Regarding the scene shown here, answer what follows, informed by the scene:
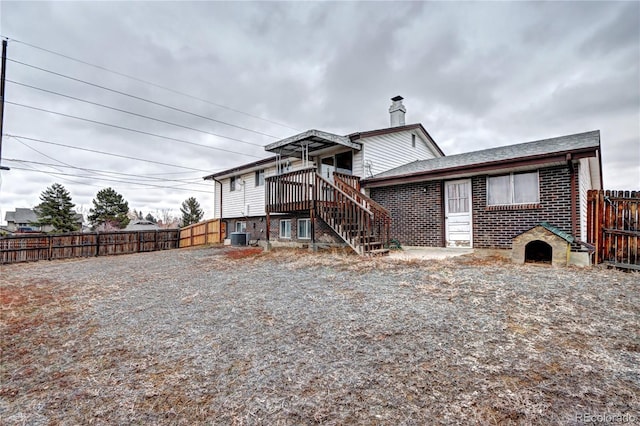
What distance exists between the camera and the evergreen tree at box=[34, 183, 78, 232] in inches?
1129

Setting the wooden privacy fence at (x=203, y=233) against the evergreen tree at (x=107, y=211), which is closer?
the wooden privacy fence at (x=203, y=233)

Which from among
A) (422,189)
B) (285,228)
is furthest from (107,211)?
(422,189)

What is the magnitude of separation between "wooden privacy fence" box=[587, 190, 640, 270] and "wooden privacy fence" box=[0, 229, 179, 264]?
19.7 metres

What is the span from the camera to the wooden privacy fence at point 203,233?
18.9m

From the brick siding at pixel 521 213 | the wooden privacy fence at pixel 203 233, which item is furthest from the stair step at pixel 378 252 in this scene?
the wooden privacy fence at pixel 203 233

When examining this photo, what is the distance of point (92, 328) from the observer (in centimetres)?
445

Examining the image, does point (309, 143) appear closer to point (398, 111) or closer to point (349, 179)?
point (349, 179)

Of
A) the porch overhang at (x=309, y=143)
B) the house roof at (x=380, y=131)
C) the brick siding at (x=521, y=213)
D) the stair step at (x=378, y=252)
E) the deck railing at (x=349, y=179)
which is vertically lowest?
the stair step at (x=378, y=252)

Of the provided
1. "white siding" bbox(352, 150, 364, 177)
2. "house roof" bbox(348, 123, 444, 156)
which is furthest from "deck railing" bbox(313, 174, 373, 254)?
"house roof" bbox(348, 123, 444, 156)

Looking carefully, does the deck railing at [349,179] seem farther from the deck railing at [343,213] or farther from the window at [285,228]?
the window at [285,228]

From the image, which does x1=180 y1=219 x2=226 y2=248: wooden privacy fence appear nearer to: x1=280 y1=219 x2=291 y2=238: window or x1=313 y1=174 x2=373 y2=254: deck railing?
x1=280 y1=219 x2=291 y2=238: window

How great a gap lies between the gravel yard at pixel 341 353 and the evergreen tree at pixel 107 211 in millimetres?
35530

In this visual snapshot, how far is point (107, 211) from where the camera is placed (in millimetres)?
36156

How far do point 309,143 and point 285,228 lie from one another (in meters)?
4.79
